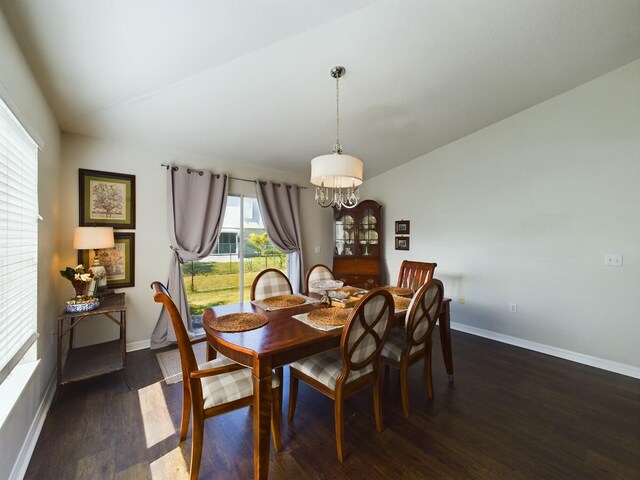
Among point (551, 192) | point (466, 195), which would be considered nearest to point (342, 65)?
point (466, 195)

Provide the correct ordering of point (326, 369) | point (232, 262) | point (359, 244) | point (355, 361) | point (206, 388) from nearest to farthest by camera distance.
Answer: point (206, 388) → point (355, 361) → point (326, 369) → point (232, 262) → point (359, 244)

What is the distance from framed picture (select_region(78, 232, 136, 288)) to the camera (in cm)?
291

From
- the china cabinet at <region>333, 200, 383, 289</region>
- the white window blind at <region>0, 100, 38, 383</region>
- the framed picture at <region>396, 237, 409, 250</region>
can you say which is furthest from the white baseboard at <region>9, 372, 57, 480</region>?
the framed picture at <region>396, 237, 409, 250</region>

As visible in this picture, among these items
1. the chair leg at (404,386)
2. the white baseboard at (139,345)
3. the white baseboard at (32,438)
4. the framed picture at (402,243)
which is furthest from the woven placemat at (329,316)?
the framed picture at (402,243)

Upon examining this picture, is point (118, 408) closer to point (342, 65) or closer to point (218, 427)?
point (218, 427)

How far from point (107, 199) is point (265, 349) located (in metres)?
2.66

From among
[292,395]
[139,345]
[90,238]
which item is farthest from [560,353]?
[90,238]

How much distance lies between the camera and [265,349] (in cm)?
139

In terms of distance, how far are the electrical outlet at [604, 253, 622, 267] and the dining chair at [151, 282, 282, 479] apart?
336cm

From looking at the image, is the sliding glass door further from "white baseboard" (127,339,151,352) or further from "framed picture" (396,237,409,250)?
"framed picture" (396,237,409,250)

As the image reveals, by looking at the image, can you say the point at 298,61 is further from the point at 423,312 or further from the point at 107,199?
the point at 107,199

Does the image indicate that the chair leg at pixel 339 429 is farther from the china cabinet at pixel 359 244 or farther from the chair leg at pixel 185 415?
the china cabinet at pixel 359 244

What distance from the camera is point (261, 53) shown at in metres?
2.04

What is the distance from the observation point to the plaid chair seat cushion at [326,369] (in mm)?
1697
